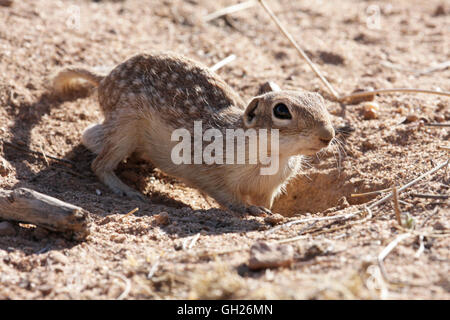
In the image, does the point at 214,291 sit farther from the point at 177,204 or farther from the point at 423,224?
the point at 177,204

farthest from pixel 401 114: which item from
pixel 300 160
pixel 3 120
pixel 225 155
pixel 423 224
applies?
pixel 3 120

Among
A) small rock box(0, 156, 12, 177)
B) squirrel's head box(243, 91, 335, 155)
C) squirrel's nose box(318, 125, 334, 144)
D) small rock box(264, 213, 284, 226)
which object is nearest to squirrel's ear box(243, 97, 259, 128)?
squirrel's head box(243, 91, 335, 155)

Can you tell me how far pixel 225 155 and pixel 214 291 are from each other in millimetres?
2469

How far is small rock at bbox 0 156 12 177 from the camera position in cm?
507

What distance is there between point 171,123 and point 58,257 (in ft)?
7.79

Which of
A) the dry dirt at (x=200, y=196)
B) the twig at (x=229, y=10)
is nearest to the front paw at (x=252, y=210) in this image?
the dry dirt at (x=200, y=196)

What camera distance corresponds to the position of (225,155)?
213 inches

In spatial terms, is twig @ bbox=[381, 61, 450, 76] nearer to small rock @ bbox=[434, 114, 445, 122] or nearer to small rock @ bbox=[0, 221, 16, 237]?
small rock @ bbox=[434, 114, 445, 122]

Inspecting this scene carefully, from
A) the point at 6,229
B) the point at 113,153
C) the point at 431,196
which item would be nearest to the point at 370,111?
the point at 431,196

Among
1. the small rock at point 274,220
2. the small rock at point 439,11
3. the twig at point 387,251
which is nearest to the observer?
the twig at point 387,251

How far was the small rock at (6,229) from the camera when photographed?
3898 millimetres

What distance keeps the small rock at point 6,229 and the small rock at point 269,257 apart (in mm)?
1838

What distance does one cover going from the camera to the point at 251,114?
16.6 feet

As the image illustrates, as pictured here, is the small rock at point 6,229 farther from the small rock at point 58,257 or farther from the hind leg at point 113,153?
the hind leg at point 113,153
